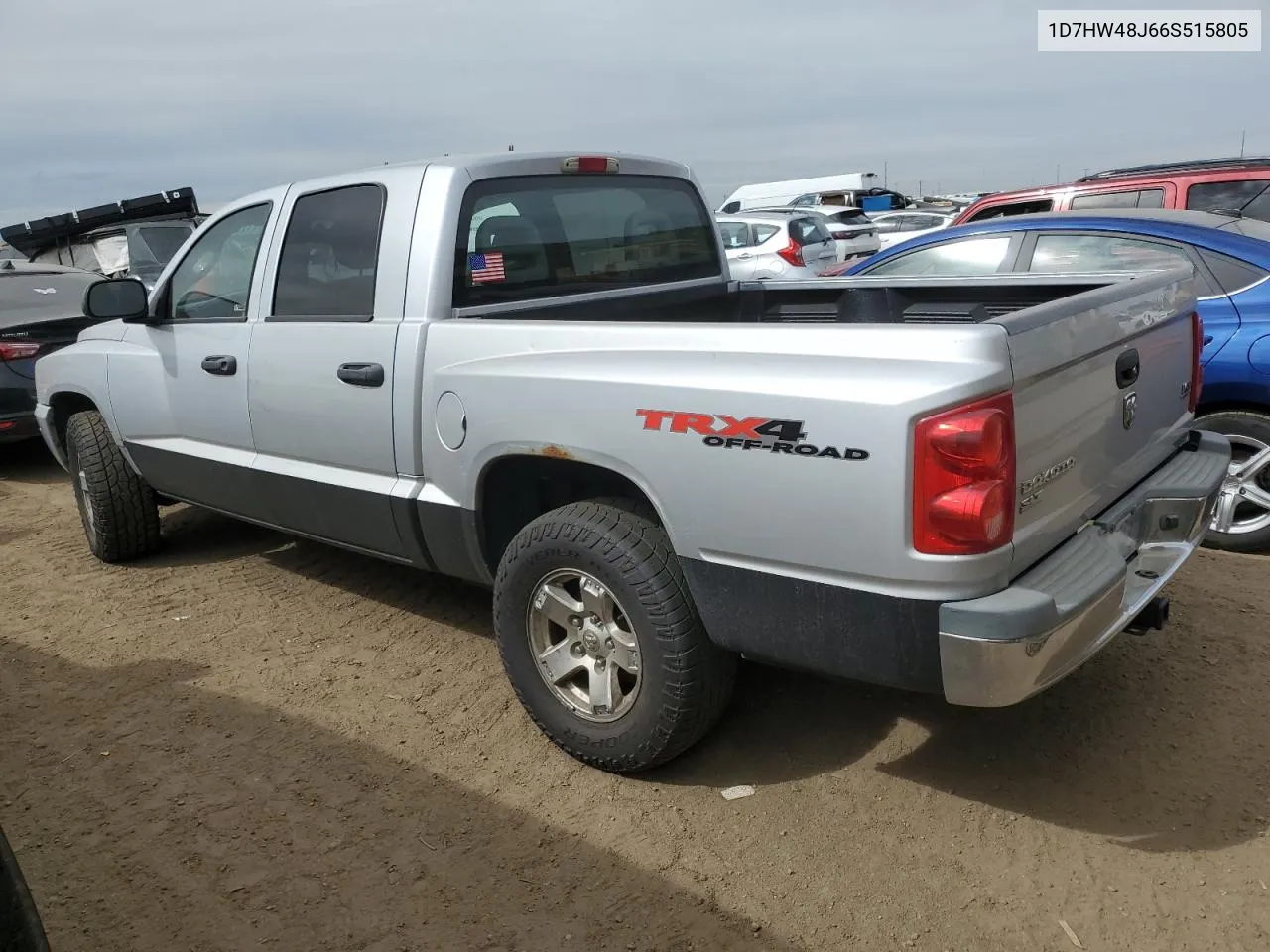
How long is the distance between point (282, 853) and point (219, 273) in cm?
263

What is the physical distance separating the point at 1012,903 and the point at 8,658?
13.3 feet

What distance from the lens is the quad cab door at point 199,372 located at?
14.0 feet

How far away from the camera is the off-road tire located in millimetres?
5180

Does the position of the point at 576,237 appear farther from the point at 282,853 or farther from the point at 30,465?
the point at 30,465

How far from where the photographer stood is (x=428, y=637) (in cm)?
433

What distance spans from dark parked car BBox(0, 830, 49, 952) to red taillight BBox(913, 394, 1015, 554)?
77.1 inches

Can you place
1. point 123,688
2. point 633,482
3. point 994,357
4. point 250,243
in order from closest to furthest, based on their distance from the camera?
point 994,357, point 633,482, point 123,688, point 250,243

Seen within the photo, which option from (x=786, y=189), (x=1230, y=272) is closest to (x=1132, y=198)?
(x=1230, y=272)

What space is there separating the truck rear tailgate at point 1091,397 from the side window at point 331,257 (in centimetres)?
226

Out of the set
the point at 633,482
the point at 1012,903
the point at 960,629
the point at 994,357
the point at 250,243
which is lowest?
the point at 1012,903

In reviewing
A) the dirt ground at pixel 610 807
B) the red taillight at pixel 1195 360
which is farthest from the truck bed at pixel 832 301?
the dirt ground at pixel 610 807

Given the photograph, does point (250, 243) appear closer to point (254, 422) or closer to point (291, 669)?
point (254, 422)

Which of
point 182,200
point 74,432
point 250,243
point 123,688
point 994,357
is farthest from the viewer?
point 182,200

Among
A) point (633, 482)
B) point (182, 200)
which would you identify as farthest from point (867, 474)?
point (182, 200)
